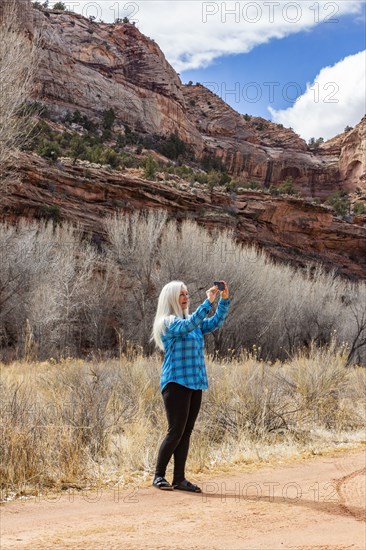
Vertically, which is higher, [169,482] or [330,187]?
[330,187]

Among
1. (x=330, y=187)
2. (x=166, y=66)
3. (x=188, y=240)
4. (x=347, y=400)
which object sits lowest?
(x=347, y=400)

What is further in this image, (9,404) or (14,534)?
(9,404)

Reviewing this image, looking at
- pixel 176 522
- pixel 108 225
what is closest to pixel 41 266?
pixel 108 225

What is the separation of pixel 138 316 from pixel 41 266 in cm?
523

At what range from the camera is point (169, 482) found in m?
5.44

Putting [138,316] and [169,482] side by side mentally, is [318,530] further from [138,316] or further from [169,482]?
[138,316]

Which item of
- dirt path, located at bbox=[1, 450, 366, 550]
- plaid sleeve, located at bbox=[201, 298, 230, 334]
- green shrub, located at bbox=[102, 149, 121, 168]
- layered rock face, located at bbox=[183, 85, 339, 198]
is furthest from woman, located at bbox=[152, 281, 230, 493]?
layered rock face, located at bbox=[183, 85, 339, 198]

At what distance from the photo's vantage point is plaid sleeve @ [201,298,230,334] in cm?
519

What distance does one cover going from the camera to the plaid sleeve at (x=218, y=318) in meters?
5.19

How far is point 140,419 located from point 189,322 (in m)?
2.61

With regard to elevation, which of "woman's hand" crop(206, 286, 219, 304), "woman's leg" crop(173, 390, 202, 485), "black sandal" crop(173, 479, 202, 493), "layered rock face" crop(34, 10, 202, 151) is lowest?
"black sandal" crop(173, 479, 202, 493)

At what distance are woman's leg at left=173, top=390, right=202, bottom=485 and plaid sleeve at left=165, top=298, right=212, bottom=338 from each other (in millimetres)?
625

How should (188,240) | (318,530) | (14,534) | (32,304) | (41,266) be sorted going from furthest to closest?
(188,240) < (41,266) < (32,304) < (318,530) < (14,534)

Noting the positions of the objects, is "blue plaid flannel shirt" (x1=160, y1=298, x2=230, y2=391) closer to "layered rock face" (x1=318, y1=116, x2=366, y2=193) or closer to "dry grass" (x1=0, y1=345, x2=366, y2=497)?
"dry grass" (x1=0, y1=345, x2=366, y2=497)
